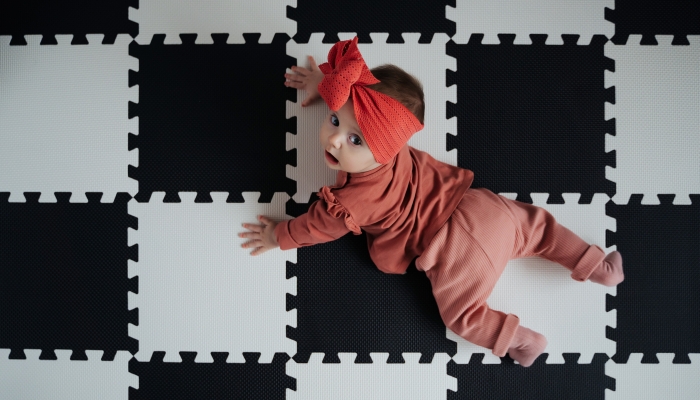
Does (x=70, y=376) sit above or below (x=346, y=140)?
below

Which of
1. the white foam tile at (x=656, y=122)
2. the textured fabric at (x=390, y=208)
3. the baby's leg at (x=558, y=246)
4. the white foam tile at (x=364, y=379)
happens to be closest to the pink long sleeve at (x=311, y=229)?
the textured fabric at (x=390, y=208)

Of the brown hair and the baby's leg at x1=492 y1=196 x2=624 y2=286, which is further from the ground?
the brown hair

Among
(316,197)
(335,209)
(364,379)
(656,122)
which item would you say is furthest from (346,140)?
(656,122)

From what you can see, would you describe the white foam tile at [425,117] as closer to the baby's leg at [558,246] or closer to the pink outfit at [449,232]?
the pink outfit at [449,232]

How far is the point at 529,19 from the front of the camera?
1319 mm

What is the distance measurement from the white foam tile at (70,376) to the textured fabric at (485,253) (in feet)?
3.14

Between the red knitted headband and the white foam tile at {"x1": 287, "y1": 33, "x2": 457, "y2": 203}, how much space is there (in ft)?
1.12

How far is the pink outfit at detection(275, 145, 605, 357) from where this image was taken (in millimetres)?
1146

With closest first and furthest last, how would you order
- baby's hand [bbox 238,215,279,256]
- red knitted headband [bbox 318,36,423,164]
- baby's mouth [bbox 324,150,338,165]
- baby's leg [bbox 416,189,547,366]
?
red knitted headband [bbox 318,36,423,164]
baby's mouth [bbox 324,150,338,165]
baby's leg [bbox 416,189,547,366]
baby's hand [bbox 238,215,279,256]

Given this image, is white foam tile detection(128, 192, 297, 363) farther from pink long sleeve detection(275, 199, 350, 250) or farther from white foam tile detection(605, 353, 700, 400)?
white foam tile detection(605, 353, 700, 400)

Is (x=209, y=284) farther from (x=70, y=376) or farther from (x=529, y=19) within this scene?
(x=529, y=19)

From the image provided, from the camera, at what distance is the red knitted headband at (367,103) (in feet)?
Result: 3.10

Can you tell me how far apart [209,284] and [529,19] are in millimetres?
1255

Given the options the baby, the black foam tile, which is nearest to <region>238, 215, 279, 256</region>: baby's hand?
the baby
